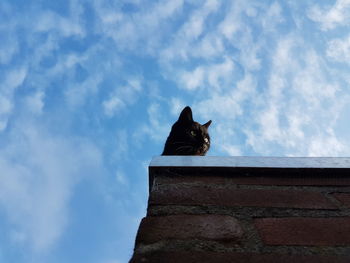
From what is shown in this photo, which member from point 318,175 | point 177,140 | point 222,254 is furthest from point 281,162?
point 177,140

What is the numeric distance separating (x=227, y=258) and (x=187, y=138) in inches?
103

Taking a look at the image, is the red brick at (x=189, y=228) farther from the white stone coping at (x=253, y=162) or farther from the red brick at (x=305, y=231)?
the white stone coping at (x=253, y=162)

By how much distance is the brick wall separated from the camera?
0.56 m

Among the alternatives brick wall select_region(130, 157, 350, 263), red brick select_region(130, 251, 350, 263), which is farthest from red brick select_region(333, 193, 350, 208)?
red brick select_region(130, 251, 350, 263)

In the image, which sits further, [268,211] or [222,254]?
[268,211]

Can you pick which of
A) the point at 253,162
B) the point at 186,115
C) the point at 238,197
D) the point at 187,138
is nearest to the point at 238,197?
the point at 238,197

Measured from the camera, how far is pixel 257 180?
0.74 metres

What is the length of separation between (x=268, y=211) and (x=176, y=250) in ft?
0.64

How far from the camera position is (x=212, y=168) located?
756mm

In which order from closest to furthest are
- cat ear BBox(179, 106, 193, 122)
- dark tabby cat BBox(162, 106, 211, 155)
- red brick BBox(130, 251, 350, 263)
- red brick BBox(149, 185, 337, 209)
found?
red brick BBox(130, 251, 350, 263), red brick BBox(149, 185, 337, 209), dark tabby cat BBox(162, 106, 211, 155), cat ear BBox(179, 106, 193, 122)

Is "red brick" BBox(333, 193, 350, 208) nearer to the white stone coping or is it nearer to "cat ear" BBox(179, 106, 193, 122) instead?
the white stone coping

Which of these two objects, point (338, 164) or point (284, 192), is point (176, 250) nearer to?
point (284, 192)

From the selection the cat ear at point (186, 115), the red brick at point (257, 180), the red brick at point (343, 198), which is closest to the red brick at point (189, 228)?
the red brick at point (257, 180)

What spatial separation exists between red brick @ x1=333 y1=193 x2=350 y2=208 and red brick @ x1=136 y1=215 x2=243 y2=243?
22 centimetres
